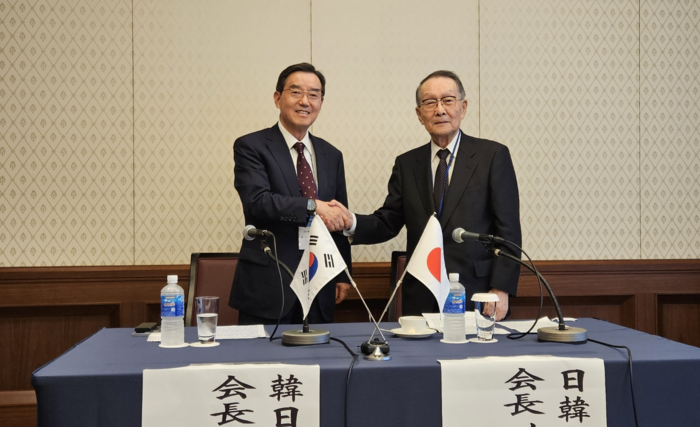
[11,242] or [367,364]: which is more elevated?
[11,242]

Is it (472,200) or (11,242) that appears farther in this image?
(11,242)

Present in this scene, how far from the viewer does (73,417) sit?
1507 millimetres

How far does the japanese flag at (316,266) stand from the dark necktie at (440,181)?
0.85 metres

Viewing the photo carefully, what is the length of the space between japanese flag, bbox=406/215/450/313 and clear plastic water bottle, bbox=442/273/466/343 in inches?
0.9

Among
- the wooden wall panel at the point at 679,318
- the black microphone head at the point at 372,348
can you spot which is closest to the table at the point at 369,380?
the black microphone head at the point at 372,348

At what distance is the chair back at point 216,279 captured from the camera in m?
3.03

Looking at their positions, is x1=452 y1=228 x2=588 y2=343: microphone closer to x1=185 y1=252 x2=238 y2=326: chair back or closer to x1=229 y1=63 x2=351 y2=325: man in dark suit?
x1=229 y1=63 x2=351 y2=325: man in dark suit

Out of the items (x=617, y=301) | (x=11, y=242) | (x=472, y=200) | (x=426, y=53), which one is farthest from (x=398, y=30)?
(x=11, y=242)

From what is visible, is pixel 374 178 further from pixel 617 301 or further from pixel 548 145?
pixel 617 301

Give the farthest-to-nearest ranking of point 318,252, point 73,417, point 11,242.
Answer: point 11,242, point 318,252, point 73,417

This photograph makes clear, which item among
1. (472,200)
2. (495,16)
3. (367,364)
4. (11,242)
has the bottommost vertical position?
(367,364)

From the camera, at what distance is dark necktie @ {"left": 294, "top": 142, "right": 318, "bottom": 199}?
9.11 feet

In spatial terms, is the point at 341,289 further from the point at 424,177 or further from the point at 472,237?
the point at 472,237

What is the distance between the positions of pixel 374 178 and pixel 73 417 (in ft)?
8.10
